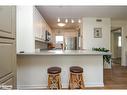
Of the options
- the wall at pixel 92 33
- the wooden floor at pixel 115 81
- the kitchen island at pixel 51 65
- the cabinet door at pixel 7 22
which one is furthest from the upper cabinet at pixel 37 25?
the cabinet door at pixel 7 22

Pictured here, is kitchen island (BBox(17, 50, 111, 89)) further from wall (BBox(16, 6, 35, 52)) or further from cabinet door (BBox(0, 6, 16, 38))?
cabinet door (BBox(0, 6, 16, 38))

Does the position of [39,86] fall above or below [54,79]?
below

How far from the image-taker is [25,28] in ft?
14.0

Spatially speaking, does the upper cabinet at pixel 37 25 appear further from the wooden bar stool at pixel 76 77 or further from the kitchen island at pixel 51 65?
the wooden bar stool at pixel 76 77

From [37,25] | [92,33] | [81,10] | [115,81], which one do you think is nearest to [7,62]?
[37,25]

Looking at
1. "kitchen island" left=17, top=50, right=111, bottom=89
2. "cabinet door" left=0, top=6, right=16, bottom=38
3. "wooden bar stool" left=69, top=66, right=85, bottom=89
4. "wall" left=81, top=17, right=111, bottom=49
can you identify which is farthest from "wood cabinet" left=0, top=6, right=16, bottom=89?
"wall" left=81, top=17, right=111, bottom=49

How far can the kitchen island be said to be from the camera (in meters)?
4.20

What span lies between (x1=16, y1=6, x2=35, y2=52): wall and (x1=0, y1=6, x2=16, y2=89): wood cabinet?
2351 mm

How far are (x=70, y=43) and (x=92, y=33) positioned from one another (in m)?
3.79

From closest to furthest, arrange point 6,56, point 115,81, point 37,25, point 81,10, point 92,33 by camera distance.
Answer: point 6,56 < point 115,81 < point 37,25 < point 81,10 < point 92,33

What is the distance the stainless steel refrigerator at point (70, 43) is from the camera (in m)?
10.7

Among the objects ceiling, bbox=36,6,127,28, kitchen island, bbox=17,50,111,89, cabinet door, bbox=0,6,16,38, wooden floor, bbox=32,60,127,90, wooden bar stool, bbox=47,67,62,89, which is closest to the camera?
cabinet door, bbox=0,6,16,38

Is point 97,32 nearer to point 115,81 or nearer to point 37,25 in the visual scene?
point 115,81
